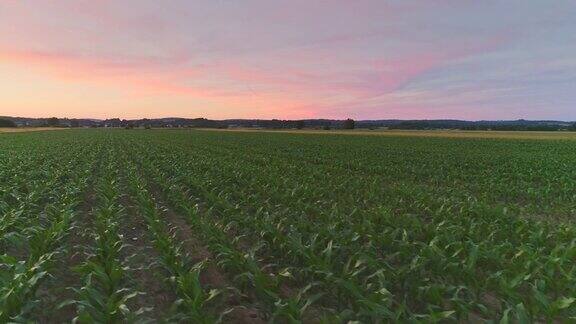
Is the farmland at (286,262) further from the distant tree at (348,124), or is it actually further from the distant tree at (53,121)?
the distant tree at (53,121)

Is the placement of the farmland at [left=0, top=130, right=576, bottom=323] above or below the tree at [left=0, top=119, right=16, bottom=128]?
below

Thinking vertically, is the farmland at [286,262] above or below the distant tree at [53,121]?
below

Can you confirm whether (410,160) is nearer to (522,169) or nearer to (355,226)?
(522,169)

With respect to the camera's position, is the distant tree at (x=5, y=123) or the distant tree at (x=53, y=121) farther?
the distant tree at (x=53, y=121)

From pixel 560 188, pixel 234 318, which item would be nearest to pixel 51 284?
pixel 234 318

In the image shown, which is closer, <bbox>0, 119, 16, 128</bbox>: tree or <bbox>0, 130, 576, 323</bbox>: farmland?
<bbox>0, 130, 576, 323</bbox>: farmland

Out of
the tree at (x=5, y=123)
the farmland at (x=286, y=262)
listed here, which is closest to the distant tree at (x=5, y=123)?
the tree at (x=5, y=123)

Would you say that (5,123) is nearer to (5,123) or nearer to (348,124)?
(5,123)

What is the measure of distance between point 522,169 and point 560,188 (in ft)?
20.1

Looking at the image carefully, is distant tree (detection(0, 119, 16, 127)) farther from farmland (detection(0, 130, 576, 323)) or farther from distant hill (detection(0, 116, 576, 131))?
farmland (detection(0, 130, 576, 323))

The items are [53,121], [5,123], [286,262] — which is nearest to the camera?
[286,262]

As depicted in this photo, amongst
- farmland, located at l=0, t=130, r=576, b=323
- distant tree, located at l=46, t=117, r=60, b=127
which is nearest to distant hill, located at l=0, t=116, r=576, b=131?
distant tree, located at l=46, t=117, r=60, b=127

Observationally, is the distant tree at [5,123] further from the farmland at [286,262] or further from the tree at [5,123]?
the farmland at [286,262]

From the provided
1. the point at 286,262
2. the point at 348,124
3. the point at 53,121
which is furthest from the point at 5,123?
the point at 286,262
